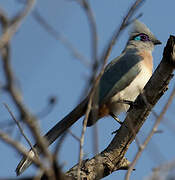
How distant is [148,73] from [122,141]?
157cm

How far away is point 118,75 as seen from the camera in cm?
616

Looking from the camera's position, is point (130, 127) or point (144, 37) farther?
point (144, 37)

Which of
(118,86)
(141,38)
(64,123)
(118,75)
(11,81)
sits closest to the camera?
(11,81)

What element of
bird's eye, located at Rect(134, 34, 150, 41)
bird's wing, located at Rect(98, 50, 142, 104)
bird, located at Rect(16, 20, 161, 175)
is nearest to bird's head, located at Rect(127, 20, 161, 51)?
bird's eye, located at Rect(134, 34, 150, 41)

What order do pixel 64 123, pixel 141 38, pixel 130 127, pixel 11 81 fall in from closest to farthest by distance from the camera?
pixel 11 81 < pixel 130 127 < pixel 64 123 < pixel 141 38

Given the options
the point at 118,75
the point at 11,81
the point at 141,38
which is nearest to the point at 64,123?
the point at 118,75

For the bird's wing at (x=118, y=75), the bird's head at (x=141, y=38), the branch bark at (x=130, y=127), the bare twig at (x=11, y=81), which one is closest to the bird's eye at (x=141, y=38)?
the bird's head at (x=141, y=38)

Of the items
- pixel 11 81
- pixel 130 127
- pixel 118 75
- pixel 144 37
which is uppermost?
pixel 144 37

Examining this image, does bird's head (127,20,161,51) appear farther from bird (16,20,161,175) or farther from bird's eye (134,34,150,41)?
bird (16,20,161,175)

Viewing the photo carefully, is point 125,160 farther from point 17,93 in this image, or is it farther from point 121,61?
point 17,93

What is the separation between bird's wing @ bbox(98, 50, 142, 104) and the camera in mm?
5887

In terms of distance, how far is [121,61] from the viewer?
6473 millimetres

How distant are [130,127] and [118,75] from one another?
4.58 ft

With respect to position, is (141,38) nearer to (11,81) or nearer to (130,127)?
(130,127)
